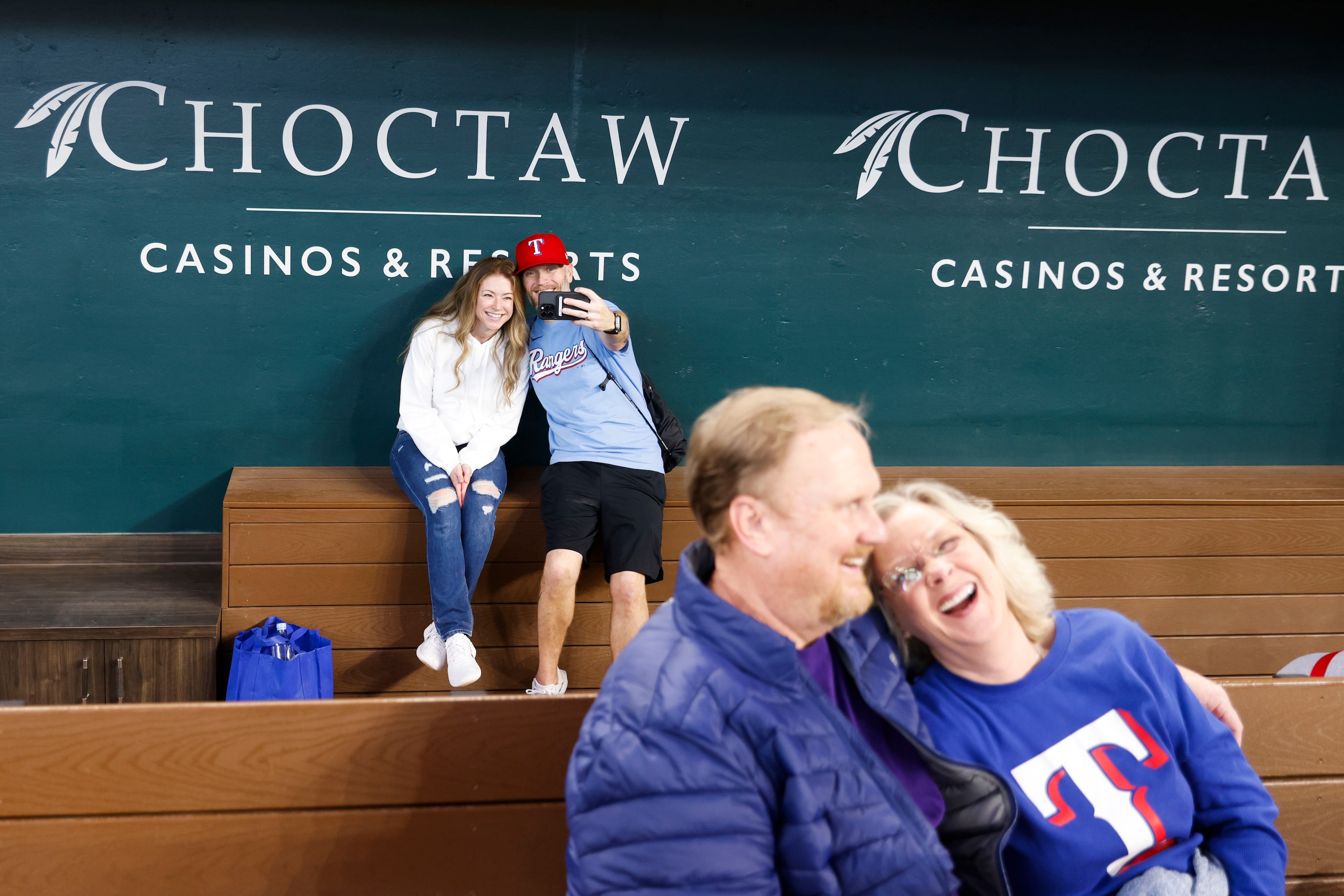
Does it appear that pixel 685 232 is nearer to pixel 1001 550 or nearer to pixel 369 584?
pixel 369 584

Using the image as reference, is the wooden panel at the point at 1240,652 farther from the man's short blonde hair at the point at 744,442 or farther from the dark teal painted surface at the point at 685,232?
the man's short blonde hair at the point at 744,442

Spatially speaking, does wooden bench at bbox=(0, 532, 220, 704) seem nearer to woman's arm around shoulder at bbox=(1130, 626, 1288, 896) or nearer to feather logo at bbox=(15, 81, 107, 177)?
feather logo at bbox=(15, 81, 107, 177)

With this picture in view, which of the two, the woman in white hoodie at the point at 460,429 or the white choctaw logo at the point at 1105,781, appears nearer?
the white choctaw logo at the point at 1105,781

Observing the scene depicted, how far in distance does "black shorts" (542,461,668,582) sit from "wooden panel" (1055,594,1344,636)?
1571 millimetres

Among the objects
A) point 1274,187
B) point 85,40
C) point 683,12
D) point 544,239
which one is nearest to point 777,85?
point 683,12

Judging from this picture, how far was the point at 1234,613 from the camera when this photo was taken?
3.99 meters

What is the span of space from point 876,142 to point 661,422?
1463 mm

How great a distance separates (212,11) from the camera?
152 inches

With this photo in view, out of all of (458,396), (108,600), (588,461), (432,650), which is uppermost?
(458,396)

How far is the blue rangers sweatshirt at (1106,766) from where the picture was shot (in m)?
1.51

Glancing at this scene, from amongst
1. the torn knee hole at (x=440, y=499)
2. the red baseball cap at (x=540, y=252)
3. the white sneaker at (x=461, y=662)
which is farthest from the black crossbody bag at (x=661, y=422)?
the white sneaker at (x=461, y=662)

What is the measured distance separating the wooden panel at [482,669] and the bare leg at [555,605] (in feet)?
0.79

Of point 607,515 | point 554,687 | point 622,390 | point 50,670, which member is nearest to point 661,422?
point 622,390

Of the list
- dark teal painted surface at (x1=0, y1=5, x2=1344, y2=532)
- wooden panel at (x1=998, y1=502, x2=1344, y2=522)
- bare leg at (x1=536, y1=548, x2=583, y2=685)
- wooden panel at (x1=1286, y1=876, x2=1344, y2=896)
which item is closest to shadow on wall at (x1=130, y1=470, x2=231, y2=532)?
dark teal painted surface at (x1=0, y1=5, x2=1344, y2=532)
